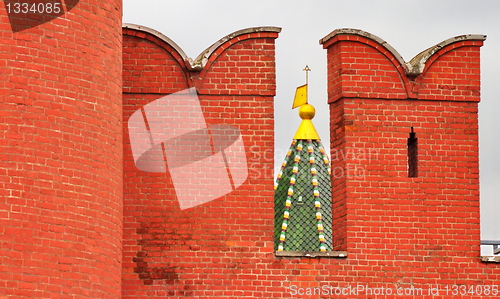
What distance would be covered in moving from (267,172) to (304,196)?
41.6 feet

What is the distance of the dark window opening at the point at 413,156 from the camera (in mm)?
14492

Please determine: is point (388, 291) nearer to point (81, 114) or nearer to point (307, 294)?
point (307, 294)

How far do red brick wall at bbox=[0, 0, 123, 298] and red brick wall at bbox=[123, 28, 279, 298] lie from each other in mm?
1000

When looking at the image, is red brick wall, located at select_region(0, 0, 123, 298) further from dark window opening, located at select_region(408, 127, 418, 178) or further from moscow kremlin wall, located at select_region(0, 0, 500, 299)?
dark window opening, located at select_region(408, 127, 418, 178)

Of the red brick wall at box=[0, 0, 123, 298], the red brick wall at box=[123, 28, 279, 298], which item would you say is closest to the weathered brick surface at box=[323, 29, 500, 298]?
the red brick wall at box=[123, 28, 279, 298]

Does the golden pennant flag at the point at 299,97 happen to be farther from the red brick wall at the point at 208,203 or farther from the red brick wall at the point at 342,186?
the red brick wall at the point at 208,203

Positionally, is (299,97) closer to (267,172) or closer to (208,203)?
(267,172)

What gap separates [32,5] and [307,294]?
442 cm

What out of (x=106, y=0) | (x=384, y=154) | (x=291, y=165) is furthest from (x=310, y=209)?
(x=106, y=0)

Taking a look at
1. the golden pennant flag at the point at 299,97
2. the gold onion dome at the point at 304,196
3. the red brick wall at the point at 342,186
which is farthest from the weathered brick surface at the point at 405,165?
the gold onion dome at the point at 304,196

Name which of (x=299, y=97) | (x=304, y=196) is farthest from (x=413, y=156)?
(x=304, y=196)

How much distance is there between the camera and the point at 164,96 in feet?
47.1

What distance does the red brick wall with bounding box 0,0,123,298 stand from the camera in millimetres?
11641

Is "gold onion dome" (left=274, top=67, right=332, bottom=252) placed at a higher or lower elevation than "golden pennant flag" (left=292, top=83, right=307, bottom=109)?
lower
